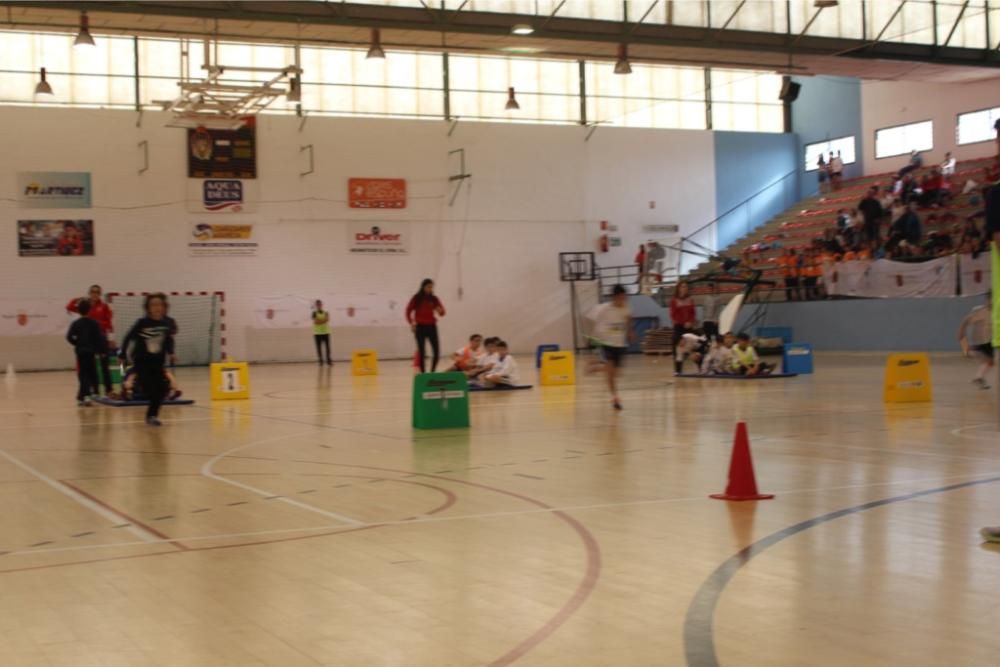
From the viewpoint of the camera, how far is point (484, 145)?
125ft

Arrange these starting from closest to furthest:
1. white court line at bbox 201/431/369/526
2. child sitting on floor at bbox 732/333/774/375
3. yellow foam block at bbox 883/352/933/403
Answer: white court line at bbox 201/431/369/526, yellow foam block at bbox 883/352/933/403, child sitting on floor at bbox 732/333/774/375

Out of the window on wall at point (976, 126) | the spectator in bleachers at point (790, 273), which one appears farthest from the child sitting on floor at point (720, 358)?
the window on wall at point (976, 126)

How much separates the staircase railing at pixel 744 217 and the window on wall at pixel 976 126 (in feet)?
26.0

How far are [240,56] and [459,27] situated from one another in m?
10.9

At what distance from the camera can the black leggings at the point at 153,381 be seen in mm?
14312

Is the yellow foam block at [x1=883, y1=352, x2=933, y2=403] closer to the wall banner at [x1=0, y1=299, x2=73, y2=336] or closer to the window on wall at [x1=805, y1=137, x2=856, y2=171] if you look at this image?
the wall banner at [x1=0, y1=299, x2=73, y2=336]

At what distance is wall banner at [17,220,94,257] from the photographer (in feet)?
107

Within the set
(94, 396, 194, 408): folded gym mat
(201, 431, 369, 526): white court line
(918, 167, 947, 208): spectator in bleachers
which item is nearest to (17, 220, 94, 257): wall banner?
(94, 396, 194, 408): folded gym mat

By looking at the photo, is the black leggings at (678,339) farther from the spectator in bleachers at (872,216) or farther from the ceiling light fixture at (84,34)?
the ceiling light fixture at (84,34)

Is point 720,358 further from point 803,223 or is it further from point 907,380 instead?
point 803,223

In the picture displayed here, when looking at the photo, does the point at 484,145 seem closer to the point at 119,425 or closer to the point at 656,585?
the point at 119,425

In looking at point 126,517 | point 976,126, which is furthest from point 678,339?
point 976,126

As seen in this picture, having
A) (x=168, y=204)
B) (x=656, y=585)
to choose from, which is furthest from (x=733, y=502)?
(x=168, y=204)

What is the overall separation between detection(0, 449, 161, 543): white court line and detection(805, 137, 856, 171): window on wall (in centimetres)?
3539
